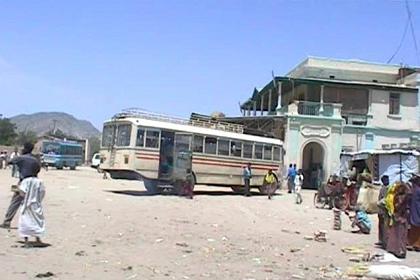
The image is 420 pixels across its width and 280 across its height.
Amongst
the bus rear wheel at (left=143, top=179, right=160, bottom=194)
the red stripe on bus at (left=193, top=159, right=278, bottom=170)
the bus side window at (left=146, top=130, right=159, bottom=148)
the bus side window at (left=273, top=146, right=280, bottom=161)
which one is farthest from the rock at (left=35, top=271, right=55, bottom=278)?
the bus side window at (left=273, top=146, right=280, bottom=161)

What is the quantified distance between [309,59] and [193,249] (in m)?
37.6

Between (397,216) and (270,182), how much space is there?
1641cm

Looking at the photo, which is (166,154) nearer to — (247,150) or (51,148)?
(247,150)

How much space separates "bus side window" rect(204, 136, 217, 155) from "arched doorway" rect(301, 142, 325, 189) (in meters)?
13.2

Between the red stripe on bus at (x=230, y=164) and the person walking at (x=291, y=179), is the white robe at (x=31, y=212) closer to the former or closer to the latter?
the red stripe on bus at (x=230, y=164)

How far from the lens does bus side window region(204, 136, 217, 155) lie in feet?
92.0

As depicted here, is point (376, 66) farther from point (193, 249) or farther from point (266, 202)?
point (193, 249)

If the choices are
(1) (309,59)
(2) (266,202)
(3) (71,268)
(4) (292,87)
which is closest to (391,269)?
(3) (71,268)

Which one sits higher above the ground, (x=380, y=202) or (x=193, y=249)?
(x=380, y=202)

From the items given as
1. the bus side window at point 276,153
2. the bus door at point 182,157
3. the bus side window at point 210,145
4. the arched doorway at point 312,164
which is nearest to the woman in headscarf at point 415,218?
the bus door at point 182,157

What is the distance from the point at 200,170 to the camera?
27.8 m

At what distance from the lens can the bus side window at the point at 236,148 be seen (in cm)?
2938

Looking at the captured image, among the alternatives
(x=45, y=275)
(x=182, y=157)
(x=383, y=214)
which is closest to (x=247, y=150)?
(x=182, y=157)

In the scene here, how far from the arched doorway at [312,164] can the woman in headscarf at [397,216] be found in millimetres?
26444
